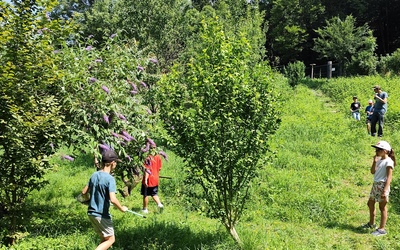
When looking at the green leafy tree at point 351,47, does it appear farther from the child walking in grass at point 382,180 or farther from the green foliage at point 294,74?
the child walking in grass at point 382,180

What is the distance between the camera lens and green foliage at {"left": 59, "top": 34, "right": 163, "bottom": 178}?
196 inches

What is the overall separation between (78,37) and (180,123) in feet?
8.12

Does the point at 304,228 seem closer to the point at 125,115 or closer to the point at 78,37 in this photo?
the point at 125,115

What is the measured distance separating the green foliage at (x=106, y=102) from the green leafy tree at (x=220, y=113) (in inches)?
28.0

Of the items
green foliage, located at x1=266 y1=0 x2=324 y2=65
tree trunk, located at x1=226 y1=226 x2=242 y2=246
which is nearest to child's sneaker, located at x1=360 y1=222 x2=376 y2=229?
tree trunk, located at x1=226 y1=226 x2=242 y2=246

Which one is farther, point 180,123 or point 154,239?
point 154,239

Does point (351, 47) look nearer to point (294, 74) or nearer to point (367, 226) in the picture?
point (294, 74)

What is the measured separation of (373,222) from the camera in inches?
239

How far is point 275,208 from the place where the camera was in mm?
7102

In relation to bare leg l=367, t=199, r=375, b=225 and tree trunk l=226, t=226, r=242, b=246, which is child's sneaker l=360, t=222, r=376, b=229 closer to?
bare leg l=367, t=199, r=375, b=225

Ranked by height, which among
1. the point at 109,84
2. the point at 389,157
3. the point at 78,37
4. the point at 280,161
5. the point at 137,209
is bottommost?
the point at 137,209

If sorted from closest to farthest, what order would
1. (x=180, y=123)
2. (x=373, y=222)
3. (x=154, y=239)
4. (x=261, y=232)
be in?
(x=180, y=123)
(x=154, y=239)
(x=261, y=232)
(x=373, y=222)

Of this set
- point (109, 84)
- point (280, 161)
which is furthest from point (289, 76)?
point (109, 84)

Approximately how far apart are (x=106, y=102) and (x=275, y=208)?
13.2ft
